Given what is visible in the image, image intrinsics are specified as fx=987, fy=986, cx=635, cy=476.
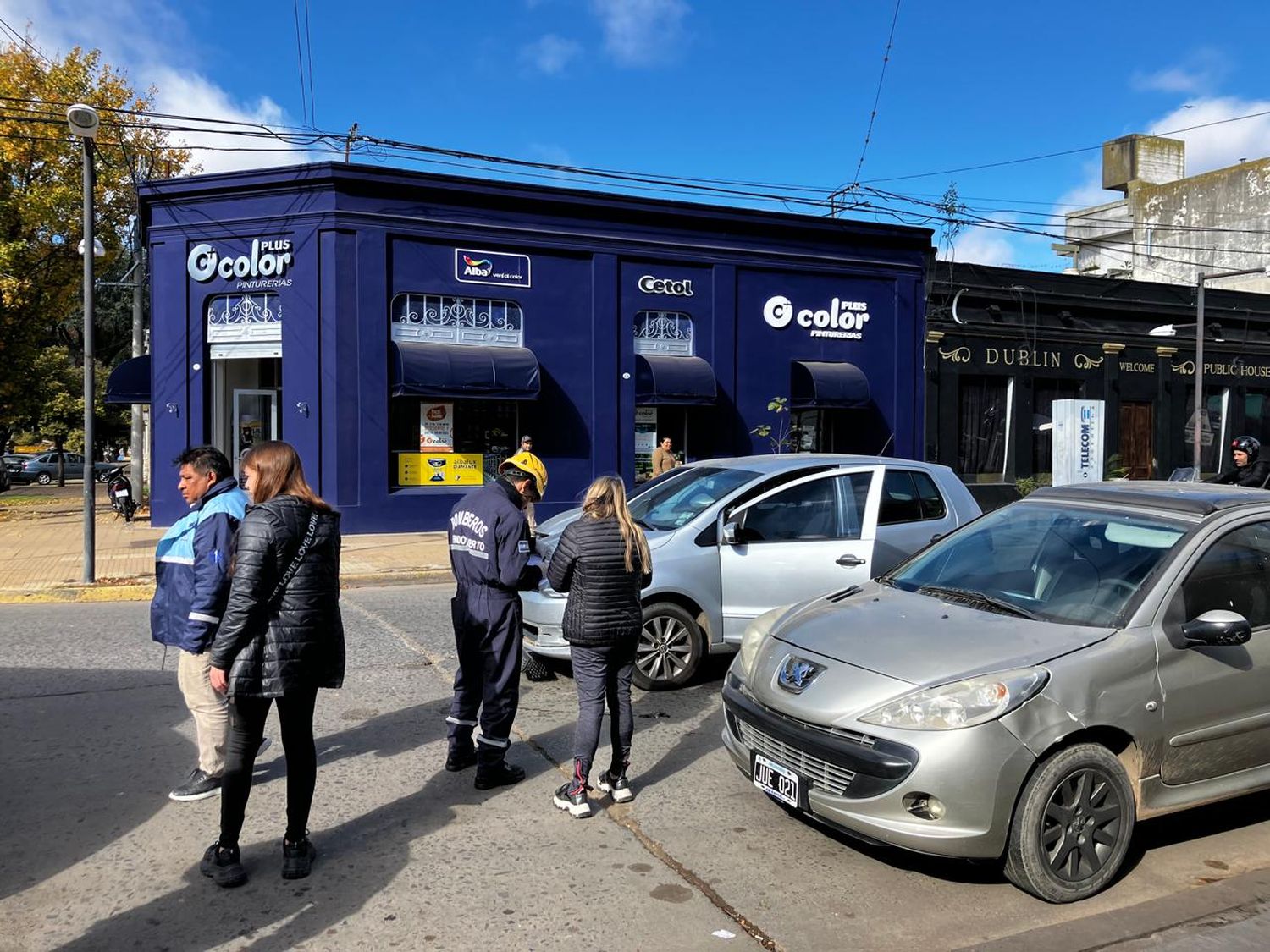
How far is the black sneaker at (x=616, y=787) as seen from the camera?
4.86 m

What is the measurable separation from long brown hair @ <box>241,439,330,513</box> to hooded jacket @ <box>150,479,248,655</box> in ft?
1.60

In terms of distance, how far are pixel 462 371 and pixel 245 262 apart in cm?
421

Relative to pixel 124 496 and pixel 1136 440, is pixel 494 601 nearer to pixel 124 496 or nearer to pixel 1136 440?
pixel 124 496

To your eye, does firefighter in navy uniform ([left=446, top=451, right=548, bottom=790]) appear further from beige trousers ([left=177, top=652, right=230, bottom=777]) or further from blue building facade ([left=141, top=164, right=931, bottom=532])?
blue building facade ([left=141, top=164, right=931, bottom=532])

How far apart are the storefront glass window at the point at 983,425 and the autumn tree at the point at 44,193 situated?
17864mm

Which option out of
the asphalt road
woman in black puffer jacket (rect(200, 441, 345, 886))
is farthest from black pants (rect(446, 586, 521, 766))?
woman in black puffer jacket (rect(200, 441, 345, 886))

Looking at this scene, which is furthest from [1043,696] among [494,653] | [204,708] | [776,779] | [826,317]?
[826,317]

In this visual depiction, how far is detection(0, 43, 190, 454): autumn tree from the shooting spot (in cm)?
1986

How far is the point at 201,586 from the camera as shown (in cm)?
426

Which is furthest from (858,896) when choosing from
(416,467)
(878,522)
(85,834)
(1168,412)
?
(1168,412)

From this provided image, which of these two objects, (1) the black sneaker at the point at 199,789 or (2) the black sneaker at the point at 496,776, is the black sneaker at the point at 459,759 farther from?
(1) the black sneaker at the point at 199,789

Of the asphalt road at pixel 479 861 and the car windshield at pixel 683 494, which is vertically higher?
the car windshield at pixel 683 494

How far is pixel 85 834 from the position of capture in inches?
173

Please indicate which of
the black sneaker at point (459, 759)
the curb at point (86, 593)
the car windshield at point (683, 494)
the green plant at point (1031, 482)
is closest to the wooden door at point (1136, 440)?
the green plant at point (1031, 482)
